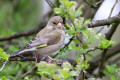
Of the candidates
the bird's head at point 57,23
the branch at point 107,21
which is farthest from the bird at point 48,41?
the branch at point 107,21

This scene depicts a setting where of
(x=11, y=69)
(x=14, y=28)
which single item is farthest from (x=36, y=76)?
(x=14, y=28)

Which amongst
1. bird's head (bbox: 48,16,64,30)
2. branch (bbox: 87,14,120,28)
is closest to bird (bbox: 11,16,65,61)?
bird's head (bbox: 48,16,64,30)

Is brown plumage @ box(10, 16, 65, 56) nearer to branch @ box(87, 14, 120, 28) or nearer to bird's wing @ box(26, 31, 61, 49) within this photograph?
bird's wing @ box(26, 31, 61, 49)

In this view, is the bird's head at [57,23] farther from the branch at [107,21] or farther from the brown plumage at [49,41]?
the branch at [107,21]

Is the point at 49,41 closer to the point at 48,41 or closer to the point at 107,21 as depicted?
the point at 48,41

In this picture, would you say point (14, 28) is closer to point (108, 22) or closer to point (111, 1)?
point (111, 1)

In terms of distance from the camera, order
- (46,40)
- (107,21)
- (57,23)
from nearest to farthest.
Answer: (107,21) < (46,40) < (57,23)

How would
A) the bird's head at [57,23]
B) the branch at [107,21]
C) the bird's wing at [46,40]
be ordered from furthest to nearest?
the bird's head at [57,23]
the bird's wing at [46,40]
the branch at [107,21]

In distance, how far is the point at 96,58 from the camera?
21.1 feet

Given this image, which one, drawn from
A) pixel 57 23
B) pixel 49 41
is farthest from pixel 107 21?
pixel 57 23

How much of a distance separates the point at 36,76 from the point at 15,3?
3724mm

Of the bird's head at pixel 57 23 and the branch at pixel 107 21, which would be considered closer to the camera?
→ the branch at pixel 107 21

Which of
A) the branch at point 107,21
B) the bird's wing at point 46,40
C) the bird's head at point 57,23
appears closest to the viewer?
the branch at point 107,21

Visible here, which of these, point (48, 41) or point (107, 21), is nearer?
point (107, 21)
